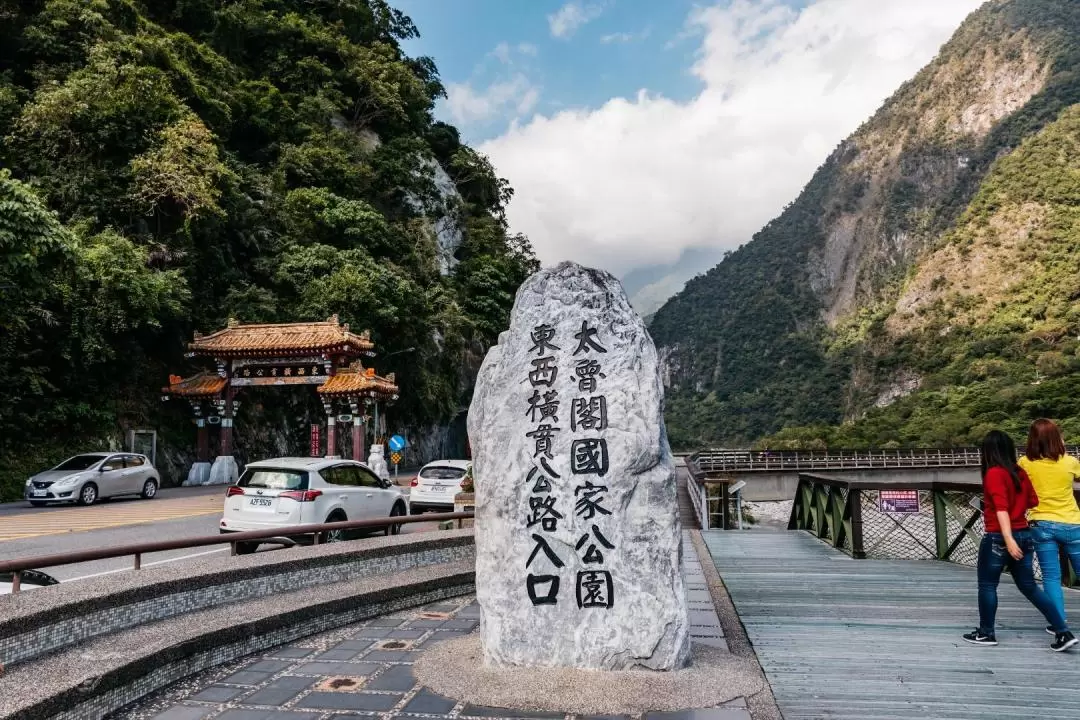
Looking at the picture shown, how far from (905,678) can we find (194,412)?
Result: 22.2 meters

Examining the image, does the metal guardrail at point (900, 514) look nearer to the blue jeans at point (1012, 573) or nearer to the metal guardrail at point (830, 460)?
the blue jeans at point (1012, 573)

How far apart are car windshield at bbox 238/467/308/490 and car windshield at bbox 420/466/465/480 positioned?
571 cm

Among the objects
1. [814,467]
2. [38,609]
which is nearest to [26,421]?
[38,609]

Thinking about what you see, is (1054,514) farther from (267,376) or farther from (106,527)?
(267,376)

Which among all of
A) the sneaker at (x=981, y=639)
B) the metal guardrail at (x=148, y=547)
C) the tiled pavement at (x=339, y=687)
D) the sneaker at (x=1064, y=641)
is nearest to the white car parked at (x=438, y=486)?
the metal guardrail at (x=148, y=547)

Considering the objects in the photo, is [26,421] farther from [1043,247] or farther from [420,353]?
[1043,247]

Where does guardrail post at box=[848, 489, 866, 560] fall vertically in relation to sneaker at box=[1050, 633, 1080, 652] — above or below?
above

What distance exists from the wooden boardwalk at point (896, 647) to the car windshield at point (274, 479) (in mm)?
5288

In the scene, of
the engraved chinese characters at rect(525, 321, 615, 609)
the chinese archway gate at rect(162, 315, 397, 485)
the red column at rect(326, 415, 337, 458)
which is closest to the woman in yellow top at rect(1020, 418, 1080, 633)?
the engraved chinese characters at rect(525, 321, 615, 609)

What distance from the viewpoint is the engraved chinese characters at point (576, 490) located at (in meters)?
4.22

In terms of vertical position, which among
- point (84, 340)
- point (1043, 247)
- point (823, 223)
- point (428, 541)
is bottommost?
point (428, 541)

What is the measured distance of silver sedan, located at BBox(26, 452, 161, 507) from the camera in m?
14.8

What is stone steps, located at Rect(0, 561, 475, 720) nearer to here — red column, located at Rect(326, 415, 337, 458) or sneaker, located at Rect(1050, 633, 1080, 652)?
sneaker, located at Rect(1050, 633, 1080, 652)

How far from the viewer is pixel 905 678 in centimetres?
403
